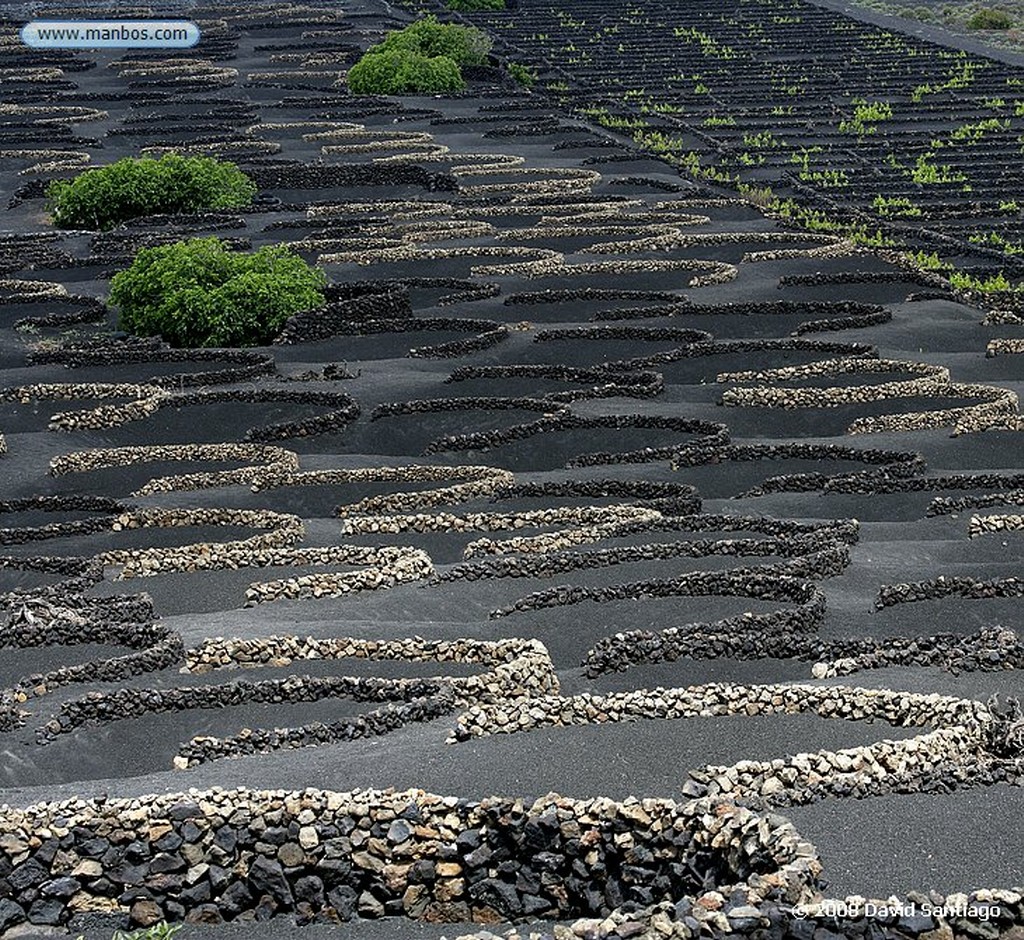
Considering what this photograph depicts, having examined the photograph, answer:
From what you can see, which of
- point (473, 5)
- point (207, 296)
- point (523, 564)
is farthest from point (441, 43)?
point (523, 564)

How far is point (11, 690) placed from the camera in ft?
47.8

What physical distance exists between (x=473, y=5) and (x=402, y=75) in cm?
2009

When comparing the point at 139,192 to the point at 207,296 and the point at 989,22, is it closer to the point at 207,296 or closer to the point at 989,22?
the point at 207,296

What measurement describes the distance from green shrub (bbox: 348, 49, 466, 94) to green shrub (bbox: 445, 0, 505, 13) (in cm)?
1847

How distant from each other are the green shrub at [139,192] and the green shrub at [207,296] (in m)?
9.47

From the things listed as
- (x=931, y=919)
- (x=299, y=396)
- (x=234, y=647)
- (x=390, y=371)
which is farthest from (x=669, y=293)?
(x=931, y=919)

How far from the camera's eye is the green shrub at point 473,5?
76625mm

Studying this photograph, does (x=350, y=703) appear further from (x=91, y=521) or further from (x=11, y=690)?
(x=91, y=521)

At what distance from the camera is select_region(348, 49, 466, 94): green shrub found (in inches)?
2291

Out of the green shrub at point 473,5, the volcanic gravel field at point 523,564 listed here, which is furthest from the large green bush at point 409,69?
the green shrub at point 473,5

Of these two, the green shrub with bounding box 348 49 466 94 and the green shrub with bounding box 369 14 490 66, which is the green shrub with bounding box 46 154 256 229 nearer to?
the green shrub with bounding box 348 49 466 94

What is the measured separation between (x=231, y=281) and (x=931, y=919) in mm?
23017

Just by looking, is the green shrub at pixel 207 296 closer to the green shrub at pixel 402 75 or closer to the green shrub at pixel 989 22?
the green shrub at pixel 402 75

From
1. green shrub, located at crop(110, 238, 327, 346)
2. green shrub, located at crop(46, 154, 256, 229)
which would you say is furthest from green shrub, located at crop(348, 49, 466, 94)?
green shrub, located at crop(110, 238, 327, 346)
